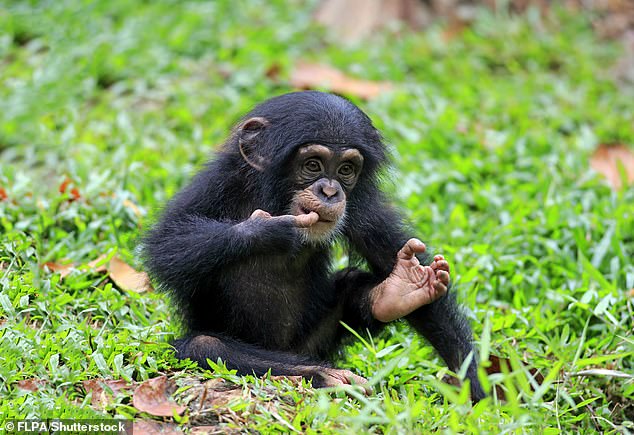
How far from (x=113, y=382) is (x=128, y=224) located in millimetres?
2404

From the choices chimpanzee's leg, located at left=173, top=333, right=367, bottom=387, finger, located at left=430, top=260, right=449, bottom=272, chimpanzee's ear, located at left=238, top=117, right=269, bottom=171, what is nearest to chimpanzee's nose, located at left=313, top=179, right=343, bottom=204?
chimpanzee's ear, located at left=238, top=117, right=269, bottom=171

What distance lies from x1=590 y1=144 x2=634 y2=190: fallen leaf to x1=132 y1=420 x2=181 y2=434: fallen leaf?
5.10 metres

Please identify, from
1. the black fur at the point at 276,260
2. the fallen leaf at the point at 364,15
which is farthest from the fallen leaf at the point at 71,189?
the fallen leaf at the point at 364,15

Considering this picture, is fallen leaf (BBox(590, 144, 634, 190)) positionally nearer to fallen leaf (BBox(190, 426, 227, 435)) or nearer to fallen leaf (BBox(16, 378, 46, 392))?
fallen leaf (BBox(190, 426, 227, 435))

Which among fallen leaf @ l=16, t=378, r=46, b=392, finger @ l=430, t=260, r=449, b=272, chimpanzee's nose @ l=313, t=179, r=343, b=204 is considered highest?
chimpanzee's nose @ l=313, t=179, r=343, b=204

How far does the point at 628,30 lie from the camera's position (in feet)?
36.0

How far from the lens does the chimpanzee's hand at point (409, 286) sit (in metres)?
4.84

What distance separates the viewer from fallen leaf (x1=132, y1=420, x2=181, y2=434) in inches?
156

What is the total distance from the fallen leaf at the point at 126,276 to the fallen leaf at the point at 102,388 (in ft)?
4.41

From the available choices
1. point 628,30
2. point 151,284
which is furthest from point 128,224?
point 628,30

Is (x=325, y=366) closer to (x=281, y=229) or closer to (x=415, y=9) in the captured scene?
(x=281, y=229)

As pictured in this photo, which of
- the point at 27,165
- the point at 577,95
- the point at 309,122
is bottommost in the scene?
the point at 27,165

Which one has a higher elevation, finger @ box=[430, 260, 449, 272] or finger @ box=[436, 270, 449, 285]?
finger @ box=[430, 260, 449, 272]

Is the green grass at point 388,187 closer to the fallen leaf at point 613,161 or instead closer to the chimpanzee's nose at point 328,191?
the fallen leaf at point 613,161
